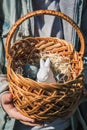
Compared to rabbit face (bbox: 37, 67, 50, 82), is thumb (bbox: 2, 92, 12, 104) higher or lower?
lower

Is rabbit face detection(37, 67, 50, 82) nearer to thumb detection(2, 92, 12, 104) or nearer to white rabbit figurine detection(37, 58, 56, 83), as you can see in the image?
white rabbit figurine detection(37, 58, 56, 83)

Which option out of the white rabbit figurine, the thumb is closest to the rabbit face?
the white rabbit figurine

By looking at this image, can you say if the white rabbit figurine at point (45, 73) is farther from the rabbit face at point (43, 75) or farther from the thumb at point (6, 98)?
the thumb at point (6, 98)

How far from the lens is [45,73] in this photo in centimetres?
120

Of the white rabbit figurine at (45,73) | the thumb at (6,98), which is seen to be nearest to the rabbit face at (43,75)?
the white rabbit figurine at (45,73)

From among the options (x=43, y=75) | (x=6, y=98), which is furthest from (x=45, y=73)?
(x=6, y=98)

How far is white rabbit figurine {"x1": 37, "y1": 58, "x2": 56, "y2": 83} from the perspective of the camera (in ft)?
3.93

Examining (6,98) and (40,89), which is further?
(6,98)

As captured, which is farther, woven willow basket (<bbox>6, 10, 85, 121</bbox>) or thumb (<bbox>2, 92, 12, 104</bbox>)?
thumb (<bbox>2, 92, 12, 104</bbox>)

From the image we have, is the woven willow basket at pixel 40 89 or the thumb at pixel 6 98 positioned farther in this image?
the thumb at pixel 6 98

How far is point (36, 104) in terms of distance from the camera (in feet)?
3.73

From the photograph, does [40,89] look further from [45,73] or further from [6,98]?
[6,98]

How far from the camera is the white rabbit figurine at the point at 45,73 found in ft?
3.93

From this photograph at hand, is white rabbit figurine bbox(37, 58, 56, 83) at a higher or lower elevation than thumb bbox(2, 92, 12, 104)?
higher
